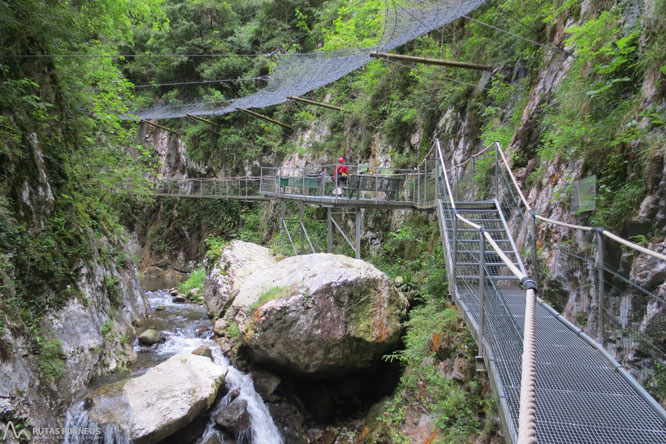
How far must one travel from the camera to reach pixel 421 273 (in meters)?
7.93

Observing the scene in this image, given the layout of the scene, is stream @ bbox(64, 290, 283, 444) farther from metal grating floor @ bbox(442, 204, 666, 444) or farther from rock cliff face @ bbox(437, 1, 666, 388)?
rock cliff face @ bbox(437, 1, 666, 388)

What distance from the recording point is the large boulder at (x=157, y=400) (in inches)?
190

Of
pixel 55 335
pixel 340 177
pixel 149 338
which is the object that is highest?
pixel 340 177

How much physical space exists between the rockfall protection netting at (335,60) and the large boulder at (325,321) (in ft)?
17.5

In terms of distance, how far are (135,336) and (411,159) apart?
8.56 m

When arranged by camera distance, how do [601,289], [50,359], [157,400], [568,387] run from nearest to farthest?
[568,387]
[601,289]
[50,359]
[157,400]

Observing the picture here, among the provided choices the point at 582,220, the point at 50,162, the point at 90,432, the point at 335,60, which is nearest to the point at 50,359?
the point at 90,432

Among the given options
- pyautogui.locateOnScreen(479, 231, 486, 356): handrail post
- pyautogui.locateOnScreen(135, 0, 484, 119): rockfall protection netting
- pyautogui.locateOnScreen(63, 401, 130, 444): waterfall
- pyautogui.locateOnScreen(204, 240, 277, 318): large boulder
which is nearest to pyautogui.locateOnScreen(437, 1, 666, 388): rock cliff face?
pyautogui.locateOnScreen(479, 231, 486, 356): handrail post

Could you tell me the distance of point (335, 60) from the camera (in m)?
10.3

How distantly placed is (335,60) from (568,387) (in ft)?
32.4

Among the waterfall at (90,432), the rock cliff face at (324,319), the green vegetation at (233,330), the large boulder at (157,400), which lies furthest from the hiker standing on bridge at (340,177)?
the waterfall at (90,432)

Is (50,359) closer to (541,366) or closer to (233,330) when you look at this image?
(233,330)

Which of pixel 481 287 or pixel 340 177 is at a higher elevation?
pixel 340 177

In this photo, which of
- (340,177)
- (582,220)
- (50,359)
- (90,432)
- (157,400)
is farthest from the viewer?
(340,177)
